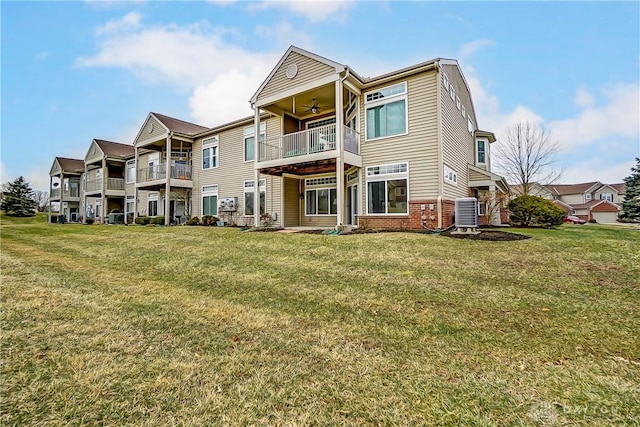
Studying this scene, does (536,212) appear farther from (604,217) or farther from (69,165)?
(604,217)

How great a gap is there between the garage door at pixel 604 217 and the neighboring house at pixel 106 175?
61.6 m

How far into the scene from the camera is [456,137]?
1406cm

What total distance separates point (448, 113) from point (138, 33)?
13620 mm

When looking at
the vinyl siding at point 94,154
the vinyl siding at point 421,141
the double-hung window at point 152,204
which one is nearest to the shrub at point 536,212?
the vinyl siding at point 421,141

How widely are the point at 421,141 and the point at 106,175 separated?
28.0 meters

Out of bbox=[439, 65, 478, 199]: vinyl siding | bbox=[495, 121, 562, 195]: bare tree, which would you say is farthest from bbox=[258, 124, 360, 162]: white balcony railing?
bbox=[495, 121, 562, 195]: bare tree

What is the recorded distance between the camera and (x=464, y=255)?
7.21 m

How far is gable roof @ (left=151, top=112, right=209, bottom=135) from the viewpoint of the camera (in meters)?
21.2

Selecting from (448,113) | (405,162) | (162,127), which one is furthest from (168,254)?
(162,127)

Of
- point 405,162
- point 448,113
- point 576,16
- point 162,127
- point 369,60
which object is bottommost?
point 405,162

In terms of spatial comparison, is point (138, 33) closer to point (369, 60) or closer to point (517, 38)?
point (369, 60)

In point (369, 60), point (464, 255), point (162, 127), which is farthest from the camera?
point (162, 127)

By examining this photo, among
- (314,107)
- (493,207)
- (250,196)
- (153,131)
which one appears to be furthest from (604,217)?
(153,131)

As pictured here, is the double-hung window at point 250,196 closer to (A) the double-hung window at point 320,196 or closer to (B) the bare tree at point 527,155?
(A) the double-hung window at point 320,196
